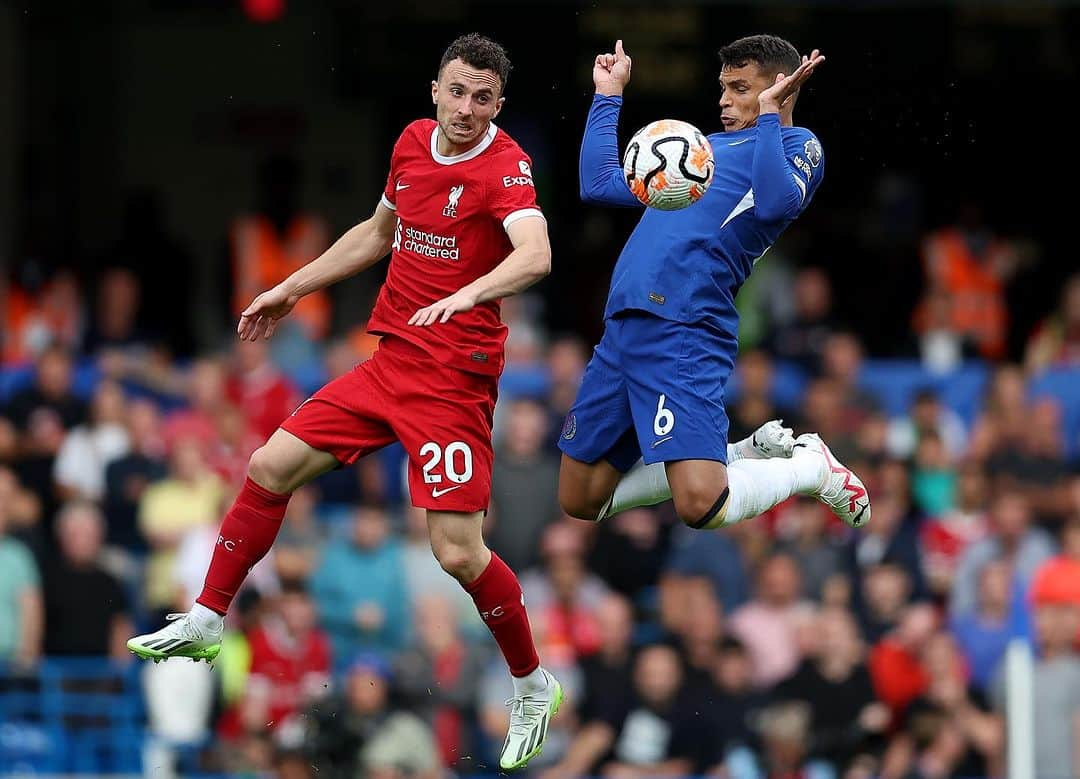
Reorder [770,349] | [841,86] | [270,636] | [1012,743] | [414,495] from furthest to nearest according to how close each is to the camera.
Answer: [770,349] → [270,636] → [1012,743] → [841,86] → [414,495]

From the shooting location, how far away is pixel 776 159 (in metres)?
8.32

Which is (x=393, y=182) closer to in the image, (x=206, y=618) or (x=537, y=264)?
(x=537, y=264)

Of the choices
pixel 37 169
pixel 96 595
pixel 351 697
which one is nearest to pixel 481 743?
pixel 351 697

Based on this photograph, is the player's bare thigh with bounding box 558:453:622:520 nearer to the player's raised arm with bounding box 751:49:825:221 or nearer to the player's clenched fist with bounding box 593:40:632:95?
the player's raised arm with bounding box 751:49:825:221

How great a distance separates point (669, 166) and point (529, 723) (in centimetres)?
246

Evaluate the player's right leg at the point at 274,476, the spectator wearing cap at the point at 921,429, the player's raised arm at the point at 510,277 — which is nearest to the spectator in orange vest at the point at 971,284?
the spectator wearing cap at the point at 921,429

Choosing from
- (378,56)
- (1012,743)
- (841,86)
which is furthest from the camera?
(378,56)

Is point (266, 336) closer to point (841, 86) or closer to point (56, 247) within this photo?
point (841, 86)

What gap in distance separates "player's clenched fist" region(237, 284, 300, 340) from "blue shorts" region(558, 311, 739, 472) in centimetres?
129

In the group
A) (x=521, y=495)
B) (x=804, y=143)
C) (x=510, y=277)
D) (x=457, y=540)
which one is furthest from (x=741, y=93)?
(x=521, y=495)

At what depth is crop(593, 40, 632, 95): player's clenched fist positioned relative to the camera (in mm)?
8922

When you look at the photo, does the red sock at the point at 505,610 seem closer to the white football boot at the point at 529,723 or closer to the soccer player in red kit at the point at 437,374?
the soccer player in red kit at the point at 437,374

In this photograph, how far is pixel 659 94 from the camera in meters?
18.4

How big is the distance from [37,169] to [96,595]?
6.68 m
